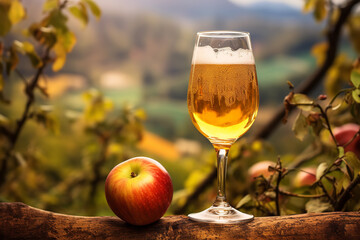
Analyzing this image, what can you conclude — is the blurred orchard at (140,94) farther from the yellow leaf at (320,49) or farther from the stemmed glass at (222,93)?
the stemmed glass at (222,93)

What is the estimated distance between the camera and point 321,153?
1.68 metres

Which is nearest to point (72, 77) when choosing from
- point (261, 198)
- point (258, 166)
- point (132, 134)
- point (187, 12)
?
point (187, 12)

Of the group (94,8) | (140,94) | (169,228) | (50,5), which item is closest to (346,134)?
(169,228)

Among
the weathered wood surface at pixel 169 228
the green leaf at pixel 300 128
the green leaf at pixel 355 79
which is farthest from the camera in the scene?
the green leaf at pixel 300 128

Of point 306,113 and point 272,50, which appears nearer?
point 306,113

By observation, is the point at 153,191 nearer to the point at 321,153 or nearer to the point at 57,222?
the point at 57,222

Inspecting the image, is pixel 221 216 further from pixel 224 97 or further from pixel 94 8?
pixel 94 8

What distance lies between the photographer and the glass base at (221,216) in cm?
99

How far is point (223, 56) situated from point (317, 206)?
426 millimetres

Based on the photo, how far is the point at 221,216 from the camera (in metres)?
1.02

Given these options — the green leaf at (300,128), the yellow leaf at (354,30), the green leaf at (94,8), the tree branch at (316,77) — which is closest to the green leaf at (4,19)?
the green leaf at (94,8)

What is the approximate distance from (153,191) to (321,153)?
87 cm

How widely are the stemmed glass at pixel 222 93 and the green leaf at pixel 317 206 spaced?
7.2 inches

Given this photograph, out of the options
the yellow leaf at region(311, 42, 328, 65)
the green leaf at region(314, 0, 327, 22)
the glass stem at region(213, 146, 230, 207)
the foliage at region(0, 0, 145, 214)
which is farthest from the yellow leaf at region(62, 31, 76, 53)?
the yellow leaf at region(311, 42, 328, 65)
